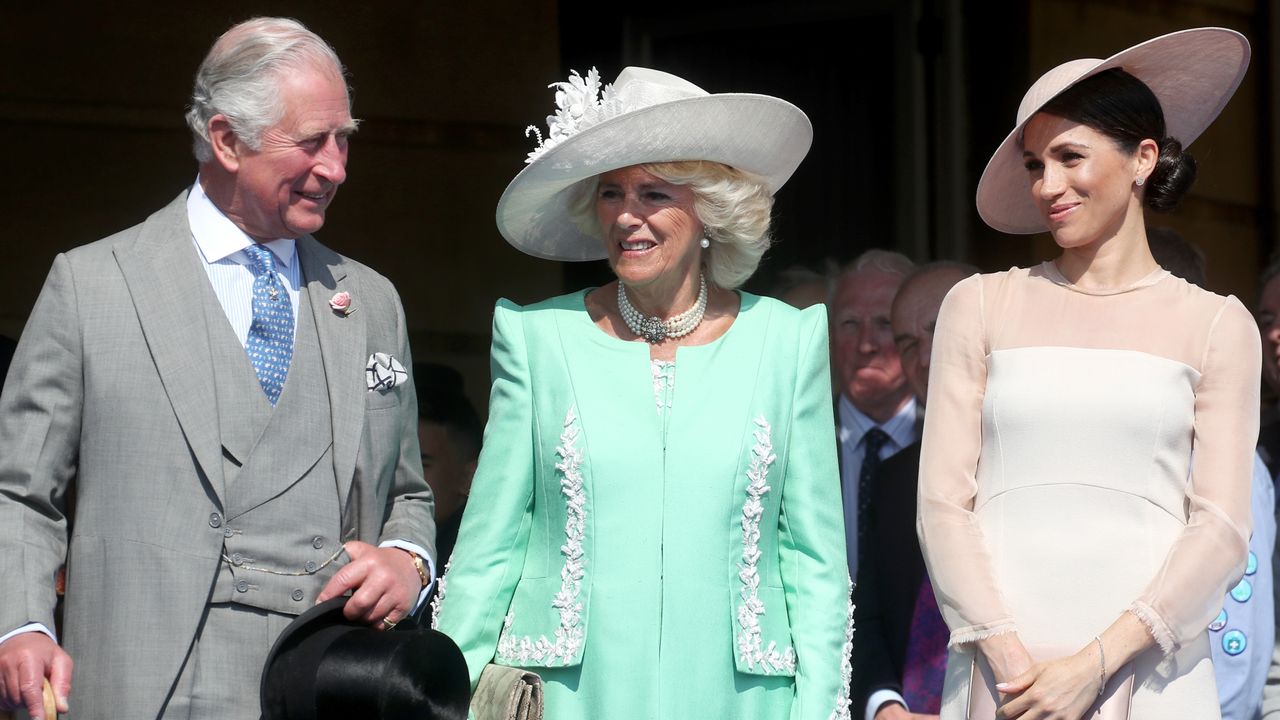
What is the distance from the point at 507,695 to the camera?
3336 millimetres

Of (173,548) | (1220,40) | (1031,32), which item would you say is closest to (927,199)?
(1031,32)

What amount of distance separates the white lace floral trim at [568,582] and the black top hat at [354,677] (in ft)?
0.81

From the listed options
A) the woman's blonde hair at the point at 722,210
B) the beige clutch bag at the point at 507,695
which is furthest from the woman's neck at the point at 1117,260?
the beige clutch bag at the point at 507,695

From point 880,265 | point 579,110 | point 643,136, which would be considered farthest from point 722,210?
point 880,265

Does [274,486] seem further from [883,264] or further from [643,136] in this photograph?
[883,264]

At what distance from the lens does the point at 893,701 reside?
4098 mm

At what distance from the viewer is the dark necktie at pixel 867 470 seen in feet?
15.4

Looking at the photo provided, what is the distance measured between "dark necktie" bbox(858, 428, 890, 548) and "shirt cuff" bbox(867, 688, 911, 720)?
0.50 meters

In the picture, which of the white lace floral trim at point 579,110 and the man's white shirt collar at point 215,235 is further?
the white lace floral trim at point 579,110

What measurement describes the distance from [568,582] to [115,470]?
86 cm

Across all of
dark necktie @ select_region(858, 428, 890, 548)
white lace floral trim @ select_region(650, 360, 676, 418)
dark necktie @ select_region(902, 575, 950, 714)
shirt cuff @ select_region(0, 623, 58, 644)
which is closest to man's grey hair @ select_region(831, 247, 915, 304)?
dark necktie @ select_region(858, 428, 890, 548)

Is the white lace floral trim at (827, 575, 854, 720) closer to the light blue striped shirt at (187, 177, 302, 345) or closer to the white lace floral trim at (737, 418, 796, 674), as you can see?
the white lace floral trim at (737, 418, 796, 674)

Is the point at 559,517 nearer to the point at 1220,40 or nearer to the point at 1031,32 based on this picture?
the point at 1220,40

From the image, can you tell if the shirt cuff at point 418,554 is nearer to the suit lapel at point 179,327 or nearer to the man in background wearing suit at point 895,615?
the suit lapel at point 179,327
